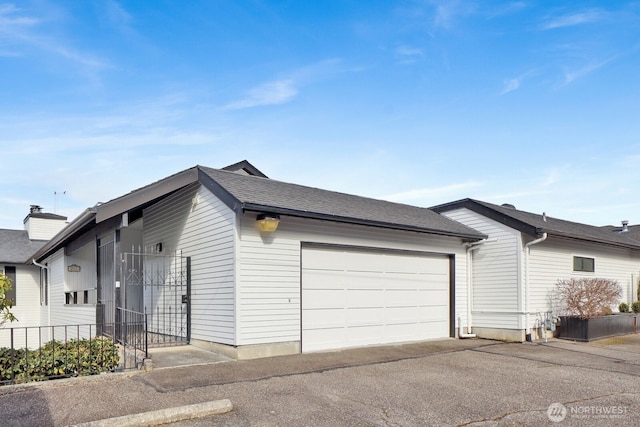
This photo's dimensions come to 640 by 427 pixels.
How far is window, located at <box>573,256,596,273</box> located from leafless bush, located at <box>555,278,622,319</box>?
3.08 feet

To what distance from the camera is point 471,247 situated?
1282 centimetres

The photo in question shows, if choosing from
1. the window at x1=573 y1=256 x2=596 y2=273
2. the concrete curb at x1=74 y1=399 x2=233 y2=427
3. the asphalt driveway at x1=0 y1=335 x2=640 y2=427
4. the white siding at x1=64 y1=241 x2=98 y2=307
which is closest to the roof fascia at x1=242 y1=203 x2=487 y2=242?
the asphalt driveway at x1=0 y1=335 x2=640 y2=427

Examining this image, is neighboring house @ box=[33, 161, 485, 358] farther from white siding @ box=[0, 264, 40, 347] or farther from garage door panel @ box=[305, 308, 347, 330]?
white siding @ box=[0, 264, 40, 347]

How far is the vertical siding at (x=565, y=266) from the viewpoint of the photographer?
12.5 meters

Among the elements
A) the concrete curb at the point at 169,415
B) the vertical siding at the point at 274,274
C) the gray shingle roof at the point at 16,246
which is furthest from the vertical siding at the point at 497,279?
the gray shingle roof at the point at 16,246

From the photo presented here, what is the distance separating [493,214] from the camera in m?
12.7

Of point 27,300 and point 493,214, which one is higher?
point 493,214

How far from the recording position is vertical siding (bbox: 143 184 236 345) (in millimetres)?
8539

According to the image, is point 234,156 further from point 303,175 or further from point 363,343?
point 363,343

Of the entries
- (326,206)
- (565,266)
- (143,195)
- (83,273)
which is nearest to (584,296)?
(565,266)

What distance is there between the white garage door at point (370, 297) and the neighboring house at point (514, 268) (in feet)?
3.70

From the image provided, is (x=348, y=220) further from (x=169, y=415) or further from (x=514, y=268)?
(x=169, y=415)

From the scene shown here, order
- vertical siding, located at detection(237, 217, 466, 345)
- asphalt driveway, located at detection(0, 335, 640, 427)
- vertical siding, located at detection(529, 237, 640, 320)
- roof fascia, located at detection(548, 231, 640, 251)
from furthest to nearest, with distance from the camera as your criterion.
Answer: vertical siding, located at detection(529, 237, 640, 320)
roof fascia, located at detection(548, 231, 640, 251)
vertical siding, located at detection(237, 217, 466, 345)
asphalt driveway, located at detection(0, 335, 640, 427)

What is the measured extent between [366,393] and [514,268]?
24.4 feet
